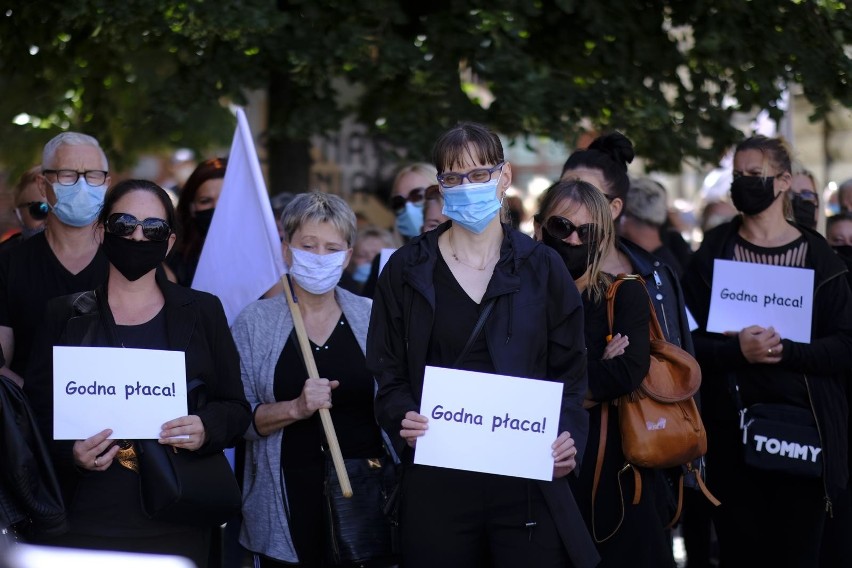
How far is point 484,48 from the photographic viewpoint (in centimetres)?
754

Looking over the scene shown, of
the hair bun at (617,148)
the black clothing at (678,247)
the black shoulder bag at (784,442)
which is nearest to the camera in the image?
the black shoulder bag at (784,442)

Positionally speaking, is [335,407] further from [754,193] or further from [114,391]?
[754,193]

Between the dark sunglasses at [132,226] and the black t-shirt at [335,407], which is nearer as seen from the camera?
the dark sunglasses at [132,226]

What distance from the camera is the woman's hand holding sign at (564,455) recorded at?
4297 millimetres

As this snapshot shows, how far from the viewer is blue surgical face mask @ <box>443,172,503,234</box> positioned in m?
4.38

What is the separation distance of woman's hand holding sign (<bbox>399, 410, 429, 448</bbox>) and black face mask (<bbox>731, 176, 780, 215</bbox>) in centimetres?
240

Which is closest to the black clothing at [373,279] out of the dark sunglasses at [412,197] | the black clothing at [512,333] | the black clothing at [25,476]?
the dark sunglasses at [412,197]

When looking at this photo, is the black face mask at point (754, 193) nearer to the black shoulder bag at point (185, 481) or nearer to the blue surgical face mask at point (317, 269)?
the blue surgical face mask at point (317, 269)

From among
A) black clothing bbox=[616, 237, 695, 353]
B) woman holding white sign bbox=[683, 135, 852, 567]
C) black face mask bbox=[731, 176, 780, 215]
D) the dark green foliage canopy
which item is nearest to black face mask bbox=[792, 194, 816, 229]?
the dark green foliage canopy

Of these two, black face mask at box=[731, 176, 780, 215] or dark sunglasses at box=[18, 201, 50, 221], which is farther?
dark sunglasses at box=[18, 201, 50, 221]

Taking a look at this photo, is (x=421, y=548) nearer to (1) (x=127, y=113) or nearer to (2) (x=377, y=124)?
(2) (x=377, y=124)

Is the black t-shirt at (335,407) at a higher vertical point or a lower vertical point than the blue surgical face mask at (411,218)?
lower

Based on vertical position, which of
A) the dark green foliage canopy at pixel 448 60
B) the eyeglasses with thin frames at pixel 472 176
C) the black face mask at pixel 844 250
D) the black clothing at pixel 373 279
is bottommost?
the black clothing at pixel 373 279

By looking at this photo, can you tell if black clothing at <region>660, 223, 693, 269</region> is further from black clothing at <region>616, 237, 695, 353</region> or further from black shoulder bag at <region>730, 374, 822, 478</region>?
black clothing at <region>616, 237, 695, 353</region>
